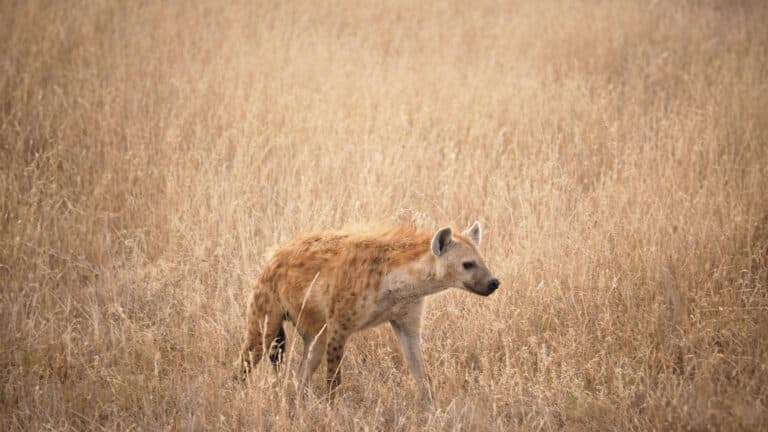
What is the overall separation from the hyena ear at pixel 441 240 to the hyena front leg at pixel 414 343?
32cm

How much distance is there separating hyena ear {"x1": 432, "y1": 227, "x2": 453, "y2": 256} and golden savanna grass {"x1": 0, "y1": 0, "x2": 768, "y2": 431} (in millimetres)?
675

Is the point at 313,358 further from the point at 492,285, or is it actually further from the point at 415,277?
the point at 492,285

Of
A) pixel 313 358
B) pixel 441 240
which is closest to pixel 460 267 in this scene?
pixel 441 240

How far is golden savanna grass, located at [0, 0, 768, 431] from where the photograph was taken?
3373 millimetres

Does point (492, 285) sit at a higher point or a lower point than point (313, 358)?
higher

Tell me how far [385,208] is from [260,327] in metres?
1.93

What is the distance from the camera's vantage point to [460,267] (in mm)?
3344

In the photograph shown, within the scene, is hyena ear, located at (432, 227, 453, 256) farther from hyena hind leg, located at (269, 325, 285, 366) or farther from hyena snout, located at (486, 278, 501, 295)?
hyena hind leg, located at (269, 325, 285, 366)

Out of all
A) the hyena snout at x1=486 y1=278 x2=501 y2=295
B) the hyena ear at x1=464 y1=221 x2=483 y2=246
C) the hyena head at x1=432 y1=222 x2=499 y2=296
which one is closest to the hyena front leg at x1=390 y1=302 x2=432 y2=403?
the hyena head at x1=432 y1=222 x2=499 y2=296

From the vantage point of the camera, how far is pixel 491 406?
3.36 m

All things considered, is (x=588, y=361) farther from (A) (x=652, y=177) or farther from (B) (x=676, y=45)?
(B) (x=676, y=45)

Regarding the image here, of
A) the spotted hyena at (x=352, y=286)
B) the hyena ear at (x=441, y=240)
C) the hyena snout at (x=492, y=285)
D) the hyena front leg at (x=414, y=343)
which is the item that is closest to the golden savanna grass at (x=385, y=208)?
the hyena front leg at (x=414, y=343)

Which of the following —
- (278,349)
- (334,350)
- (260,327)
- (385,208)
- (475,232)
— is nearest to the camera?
(334,350)

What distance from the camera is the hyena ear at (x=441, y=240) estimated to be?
129 inches
